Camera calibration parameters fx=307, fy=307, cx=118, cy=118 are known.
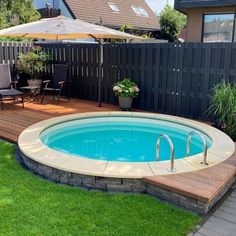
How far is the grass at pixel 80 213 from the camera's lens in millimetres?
3012

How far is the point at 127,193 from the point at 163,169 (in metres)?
0.58

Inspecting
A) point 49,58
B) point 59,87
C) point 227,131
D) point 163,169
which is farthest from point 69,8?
point 163,169

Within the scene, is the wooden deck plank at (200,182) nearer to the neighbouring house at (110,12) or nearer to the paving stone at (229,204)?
the paving stone at (229,204)

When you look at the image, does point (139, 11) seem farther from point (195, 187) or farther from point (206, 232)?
point (206, 232)

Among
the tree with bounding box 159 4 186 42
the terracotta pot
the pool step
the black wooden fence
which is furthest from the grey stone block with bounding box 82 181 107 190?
the tree with bounding box 159 4 186 42

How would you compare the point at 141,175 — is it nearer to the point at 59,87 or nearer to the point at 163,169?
the point at 163,169

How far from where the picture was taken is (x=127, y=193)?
3.79 m

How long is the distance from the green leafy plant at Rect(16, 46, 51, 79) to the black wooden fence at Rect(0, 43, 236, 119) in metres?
0.41

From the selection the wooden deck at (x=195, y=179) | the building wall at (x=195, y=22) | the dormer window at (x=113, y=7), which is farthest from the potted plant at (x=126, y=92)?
the dormer window at (x=113, y=7)

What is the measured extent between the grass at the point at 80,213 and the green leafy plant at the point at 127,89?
14.5 ft

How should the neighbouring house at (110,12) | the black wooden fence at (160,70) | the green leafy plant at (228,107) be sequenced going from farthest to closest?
the neighbouring house at (110,12)
the black wooden fence at (160,70)
the green leafy plant at (228,107)

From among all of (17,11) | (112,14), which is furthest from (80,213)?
(112,14)

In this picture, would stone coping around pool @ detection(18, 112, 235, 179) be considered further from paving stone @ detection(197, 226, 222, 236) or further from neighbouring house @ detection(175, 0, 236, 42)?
neighbouring house @ detection(175, 0, 236, 42)

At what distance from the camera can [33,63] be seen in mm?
9922
